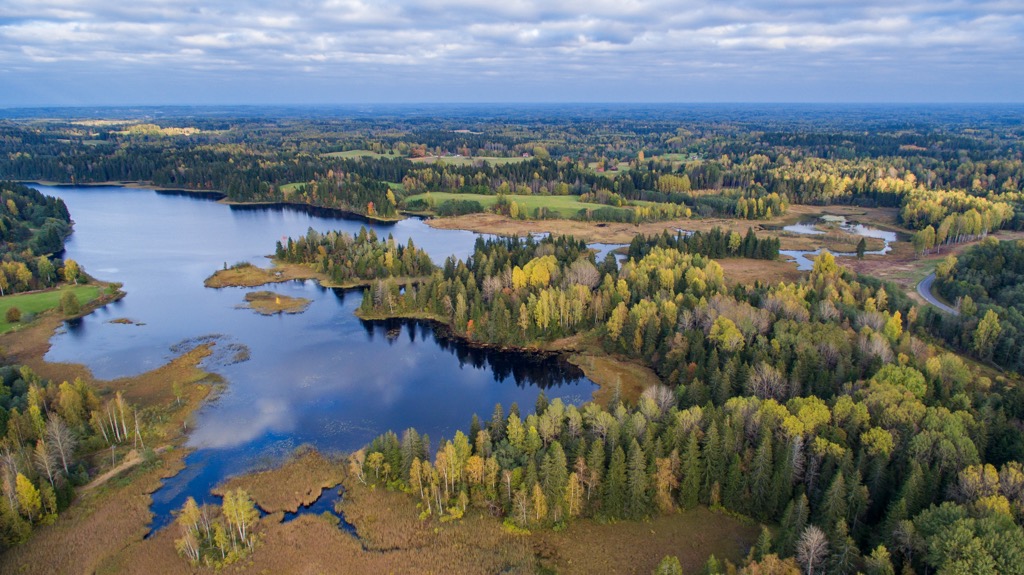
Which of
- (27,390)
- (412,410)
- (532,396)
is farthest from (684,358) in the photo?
(27,390)

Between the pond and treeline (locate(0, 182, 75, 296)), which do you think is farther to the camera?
the pond

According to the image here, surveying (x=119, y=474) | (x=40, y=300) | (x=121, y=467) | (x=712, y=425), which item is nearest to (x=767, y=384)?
(x=712, y=425)

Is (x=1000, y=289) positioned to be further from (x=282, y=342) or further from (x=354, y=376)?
(x=282, y=342)

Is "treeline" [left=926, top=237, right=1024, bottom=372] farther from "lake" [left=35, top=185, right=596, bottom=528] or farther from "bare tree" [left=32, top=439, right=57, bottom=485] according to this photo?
"bare tree" [left=32, top=439, right=57, bottom=485]

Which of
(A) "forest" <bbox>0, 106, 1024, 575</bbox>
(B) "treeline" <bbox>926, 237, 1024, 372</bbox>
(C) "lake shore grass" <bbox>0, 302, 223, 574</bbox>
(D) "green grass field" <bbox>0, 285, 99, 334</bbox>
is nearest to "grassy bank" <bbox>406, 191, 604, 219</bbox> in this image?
(A) "forest" <bbox>0, 106, 1024, 575</bbox>

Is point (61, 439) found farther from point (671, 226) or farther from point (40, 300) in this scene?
point (671, 226)

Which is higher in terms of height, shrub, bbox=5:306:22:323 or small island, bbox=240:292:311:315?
shrub, bbox=5:306:22:323

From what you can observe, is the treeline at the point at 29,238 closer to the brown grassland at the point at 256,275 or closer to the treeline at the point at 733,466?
the brown grassland at the point at 256,275

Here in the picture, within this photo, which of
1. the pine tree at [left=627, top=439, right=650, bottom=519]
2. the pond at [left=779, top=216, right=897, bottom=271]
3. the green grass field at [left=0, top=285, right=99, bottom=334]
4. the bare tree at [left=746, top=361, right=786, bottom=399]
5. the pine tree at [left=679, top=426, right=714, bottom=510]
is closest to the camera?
the pine tree at [left=627, top=439, right=650, bottom=519]
